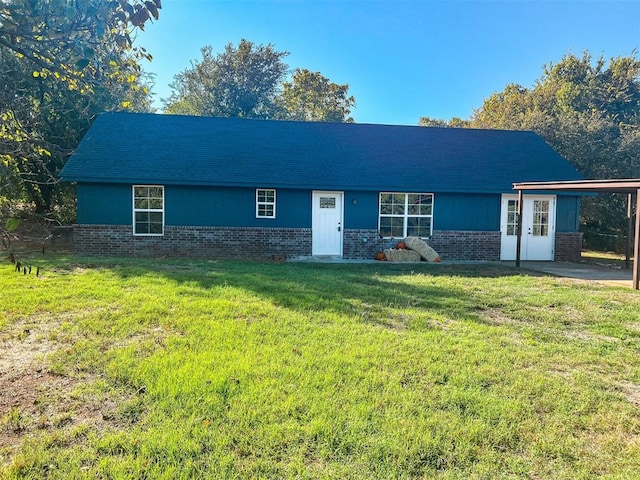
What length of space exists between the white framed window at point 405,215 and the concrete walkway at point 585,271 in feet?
10.1

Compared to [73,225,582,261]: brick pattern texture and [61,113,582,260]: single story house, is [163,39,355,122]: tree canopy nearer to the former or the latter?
[61,113,582,260]: single story house

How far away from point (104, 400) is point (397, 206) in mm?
12256

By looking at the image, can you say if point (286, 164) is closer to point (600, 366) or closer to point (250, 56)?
point (600, 366)

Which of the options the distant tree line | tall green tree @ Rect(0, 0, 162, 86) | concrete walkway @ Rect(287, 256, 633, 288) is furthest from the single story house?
tall green tree @ Rect(0, 0, 162, 86)

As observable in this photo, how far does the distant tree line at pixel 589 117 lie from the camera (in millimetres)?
20375

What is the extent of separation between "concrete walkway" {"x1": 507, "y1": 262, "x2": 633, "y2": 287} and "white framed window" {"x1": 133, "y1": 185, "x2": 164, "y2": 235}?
11228 mm

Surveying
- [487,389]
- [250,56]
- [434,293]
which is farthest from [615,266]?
[250,56]

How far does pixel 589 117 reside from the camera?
76.9 ft

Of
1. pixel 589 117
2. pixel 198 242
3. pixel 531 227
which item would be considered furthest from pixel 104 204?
pixel 589 117

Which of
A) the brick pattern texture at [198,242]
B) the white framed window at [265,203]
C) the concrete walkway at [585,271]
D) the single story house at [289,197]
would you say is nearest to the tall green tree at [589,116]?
the single story house at [289,197]

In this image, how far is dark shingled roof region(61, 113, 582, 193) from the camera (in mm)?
13688

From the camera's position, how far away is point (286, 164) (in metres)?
14.7

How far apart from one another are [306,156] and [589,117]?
17421 mm

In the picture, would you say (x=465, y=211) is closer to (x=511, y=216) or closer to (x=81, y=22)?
(x=511, y=216)
